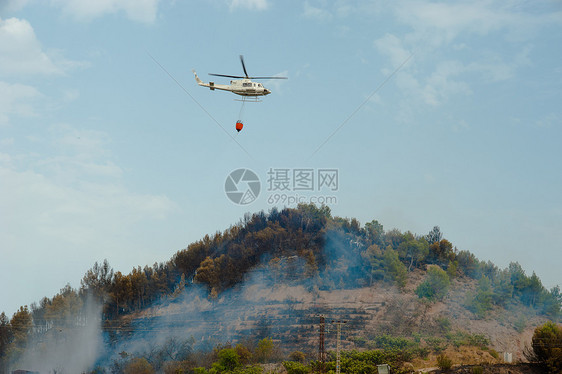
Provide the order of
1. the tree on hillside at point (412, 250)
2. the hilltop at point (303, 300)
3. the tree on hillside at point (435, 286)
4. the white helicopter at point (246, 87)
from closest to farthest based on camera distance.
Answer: the white helicopter at point (246, 87), the hilltop at point (303, 300), the tree on hillside at point (435, 286), the tree on hillside at point (412, 250)

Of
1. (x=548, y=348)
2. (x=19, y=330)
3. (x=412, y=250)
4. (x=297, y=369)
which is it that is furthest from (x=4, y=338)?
(x=548, y=348)

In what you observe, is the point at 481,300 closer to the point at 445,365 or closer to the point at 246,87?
the point at 445,365

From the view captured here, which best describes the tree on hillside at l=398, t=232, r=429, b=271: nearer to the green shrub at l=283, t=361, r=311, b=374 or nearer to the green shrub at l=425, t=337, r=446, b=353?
the green shrub at l=425, t=337, r=446, b=353

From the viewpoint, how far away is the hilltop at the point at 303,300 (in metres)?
91.2

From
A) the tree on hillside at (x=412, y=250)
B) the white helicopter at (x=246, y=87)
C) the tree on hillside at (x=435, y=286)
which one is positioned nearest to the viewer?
the white helicopter at (x=246, y=87)

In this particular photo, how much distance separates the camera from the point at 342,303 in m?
102

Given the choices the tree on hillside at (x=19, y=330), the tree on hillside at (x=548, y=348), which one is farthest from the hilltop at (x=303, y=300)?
the tree on hillside at (x=548, y=348)

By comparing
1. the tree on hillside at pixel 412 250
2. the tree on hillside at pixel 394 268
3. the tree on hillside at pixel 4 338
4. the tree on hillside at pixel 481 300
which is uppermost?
the tree on hillside at pixel 412 250

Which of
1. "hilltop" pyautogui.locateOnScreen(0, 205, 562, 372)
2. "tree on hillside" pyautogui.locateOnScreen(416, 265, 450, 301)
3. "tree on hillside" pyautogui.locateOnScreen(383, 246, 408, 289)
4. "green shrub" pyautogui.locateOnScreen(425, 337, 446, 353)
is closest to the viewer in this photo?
"green shrub" pyautogui.locateOnScreen(425, 337, 446, 353)

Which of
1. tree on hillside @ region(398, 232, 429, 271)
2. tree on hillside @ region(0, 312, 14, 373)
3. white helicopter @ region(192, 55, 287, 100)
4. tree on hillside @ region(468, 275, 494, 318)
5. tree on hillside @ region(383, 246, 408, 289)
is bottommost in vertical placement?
tree on hillside @ region(0, 312, 14, 373)

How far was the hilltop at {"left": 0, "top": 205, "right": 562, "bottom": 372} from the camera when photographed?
299 feet

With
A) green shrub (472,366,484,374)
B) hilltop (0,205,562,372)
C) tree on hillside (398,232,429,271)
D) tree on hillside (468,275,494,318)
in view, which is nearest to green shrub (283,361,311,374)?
hilltop (0,205,562,372)

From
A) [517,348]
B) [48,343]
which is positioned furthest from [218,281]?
[517,348]

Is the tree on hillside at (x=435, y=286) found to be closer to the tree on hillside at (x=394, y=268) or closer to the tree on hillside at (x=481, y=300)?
the tree on hillside at (x=394, y=268)
